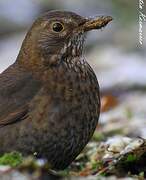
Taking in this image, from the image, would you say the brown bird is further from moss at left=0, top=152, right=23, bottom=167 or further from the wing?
moss at left=0, top=152, right=23, bottom=167

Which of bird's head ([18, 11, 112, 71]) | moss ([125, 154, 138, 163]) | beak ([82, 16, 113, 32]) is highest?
beak ([82, 16, 113, 32])

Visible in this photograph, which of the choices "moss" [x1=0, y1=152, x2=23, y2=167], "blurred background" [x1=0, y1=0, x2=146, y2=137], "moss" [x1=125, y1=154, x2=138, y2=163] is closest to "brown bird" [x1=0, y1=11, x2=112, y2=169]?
"moss" [x1=125, y1=154, x2=138, y2=163]

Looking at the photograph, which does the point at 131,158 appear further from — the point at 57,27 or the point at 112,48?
the point at 112,48

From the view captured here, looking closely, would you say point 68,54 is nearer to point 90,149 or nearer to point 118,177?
point 90,149

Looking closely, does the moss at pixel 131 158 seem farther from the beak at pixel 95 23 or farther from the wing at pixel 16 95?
the beak at pixel 95 23

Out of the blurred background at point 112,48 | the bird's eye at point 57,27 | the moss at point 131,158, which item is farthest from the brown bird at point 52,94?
the blurred background at point 112,48

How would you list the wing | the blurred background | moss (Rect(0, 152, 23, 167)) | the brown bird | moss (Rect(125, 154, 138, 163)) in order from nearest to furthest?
moss (Rect(0, 152, 23, 167)) → moss (Rect(125, 154, 138, 163)) → the brown bird → the wing → the blurred background

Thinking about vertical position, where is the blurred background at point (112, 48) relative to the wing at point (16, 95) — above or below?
above

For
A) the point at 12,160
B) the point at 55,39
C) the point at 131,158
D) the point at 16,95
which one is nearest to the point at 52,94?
the point at 16,95

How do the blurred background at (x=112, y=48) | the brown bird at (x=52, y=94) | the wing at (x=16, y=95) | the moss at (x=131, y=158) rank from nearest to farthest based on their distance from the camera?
the moss at (x=131, y=158) → the brown bird at (x=52, y=94) → the wing at (x=16, y=95) → the blurred background at (x=112, y=48)
